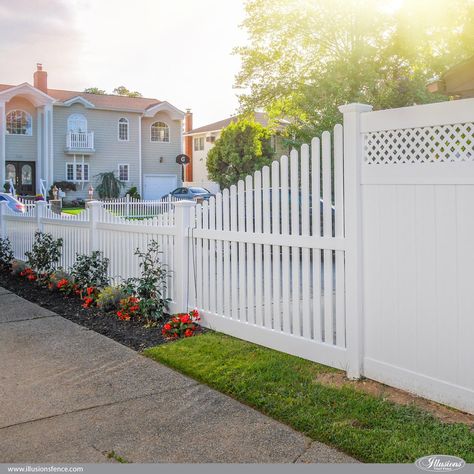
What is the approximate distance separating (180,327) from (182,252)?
914 millimetres

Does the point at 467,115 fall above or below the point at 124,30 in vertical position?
below

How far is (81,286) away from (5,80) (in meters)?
28.1

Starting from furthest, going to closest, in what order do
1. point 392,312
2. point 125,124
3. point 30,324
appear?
point 125,124 → point 30,324 → point 392,312

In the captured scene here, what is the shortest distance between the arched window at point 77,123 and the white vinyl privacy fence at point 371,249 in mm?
28968

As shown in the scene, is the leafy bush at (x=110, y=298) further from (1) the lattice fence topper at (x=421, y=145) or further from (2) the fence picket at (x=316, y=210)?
(1) the lattice fence topper at (x=421, y=145)

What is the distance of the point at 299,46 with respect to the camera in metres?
26.6

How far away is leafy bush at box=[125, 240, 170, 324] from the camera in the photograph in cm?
651

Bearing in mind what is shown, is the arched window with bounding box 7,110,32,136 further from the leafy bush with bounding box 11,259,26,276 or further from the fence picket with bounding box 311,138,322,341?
the fence picket with bounding box 311,138,322,341

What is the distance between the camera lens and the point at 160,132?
36.2m

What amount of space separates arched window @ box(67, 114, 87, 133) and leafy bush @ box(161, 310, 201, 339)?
1141 inches

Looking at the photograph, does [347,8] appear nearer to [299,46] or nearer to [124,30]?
[299,46]

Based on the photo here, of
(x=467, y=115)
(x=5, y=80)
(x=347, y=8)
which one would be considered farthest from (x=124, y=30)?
(x=5, y=80)

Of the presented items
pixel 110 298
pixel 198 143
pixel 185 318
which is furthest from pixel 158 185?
pixel 185 318

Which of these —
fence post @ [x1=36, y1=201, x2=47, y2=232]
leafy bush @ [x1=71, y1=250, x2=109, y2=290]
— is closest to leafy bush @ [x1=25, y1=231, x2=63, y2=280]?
fence post @ [x1=36, y1=201, x2=47, y2=232]
